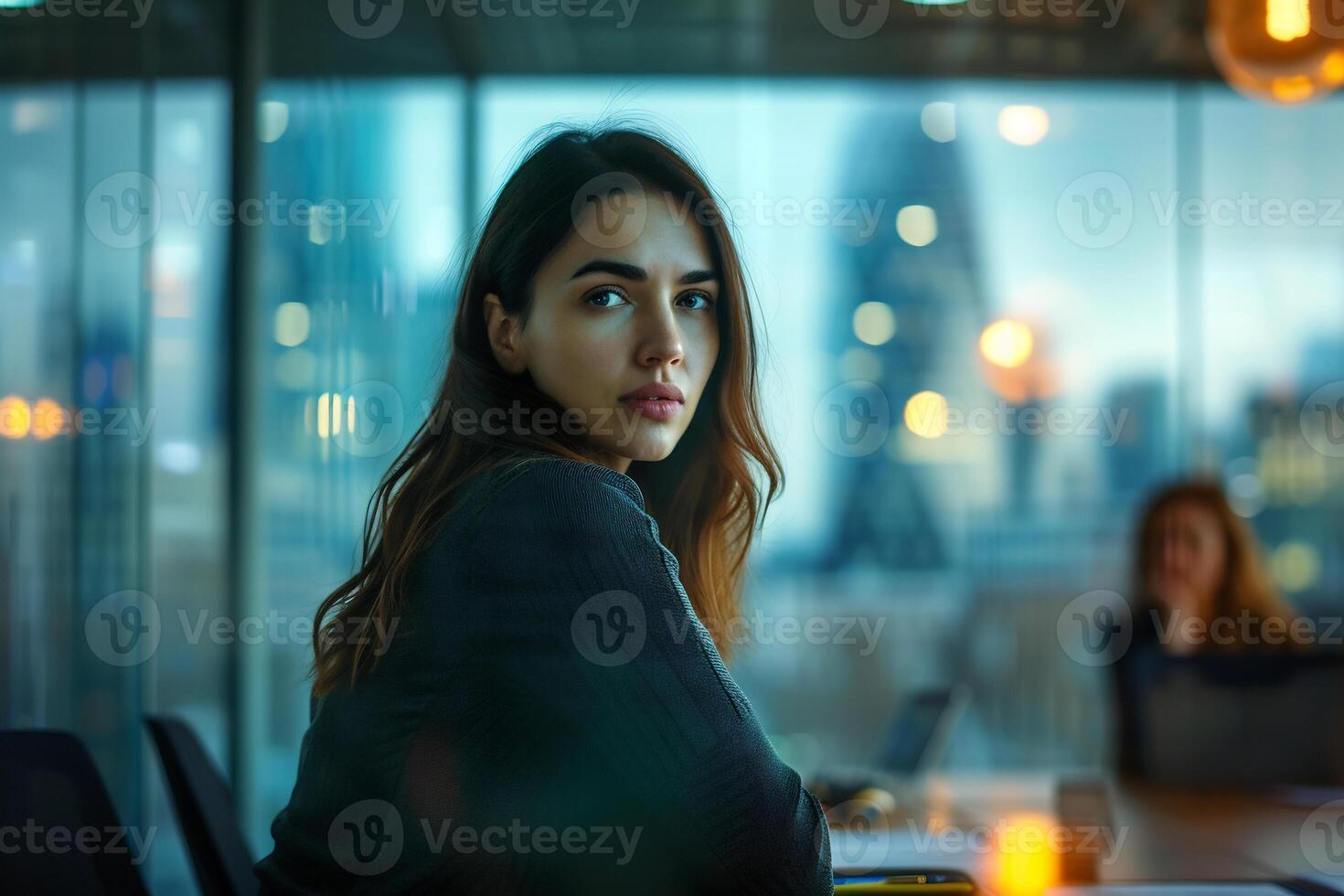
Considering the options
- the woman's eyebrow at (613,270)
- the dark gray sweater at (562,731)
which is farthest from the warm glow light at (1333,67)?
the dark gray sweater at (562,731)

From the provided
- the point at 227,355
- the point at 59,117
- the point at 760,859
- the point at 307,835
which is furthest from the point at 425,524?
the point at 227,355

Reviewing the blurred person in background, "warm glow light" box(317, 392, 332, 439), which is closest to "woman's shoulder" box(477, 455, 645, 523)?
"warm glow light" box(317, 392, 332, 439)

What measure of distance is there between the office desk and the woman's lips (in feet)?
2.42

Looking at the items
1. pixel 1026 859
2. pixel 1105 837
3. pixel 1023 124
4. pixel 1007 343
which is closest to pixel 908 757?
pixel 1105 837

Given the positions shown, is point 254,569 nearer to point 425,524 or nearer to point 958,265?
point 425,524

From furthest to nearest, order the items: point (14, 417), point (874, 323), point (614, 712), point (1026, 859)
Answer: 1. point (874, 323)
2. point (14, 417)
3. point (1026, 859)
4. point (614, 712)

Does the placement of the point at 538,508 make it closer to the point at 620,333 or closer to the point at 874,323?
the point at 620,333

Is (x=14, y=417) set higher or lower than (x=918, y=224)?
lower

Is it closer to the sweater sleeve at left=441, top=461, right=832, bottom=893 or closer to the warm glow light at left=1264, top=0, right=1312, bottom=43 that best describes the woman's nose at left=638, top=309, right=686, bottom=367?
the sweater sleeve at left=441, top=461, right=832, bottom=893

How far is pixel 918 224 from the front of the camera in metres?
5.21

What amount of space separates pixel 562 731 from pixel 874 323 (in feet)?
14.2

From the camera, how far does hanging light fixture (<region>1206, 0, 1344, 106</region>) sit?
239cm

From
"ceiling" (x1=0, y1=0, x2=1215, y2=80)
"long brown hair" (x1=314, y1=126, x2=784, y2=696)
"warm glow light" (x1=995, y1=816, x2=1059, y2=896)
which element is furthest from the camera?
"ceiling" (x1=0, y1=0, x2=1215, y2=80)

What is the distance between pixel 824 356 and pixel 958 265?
28.0 inches
